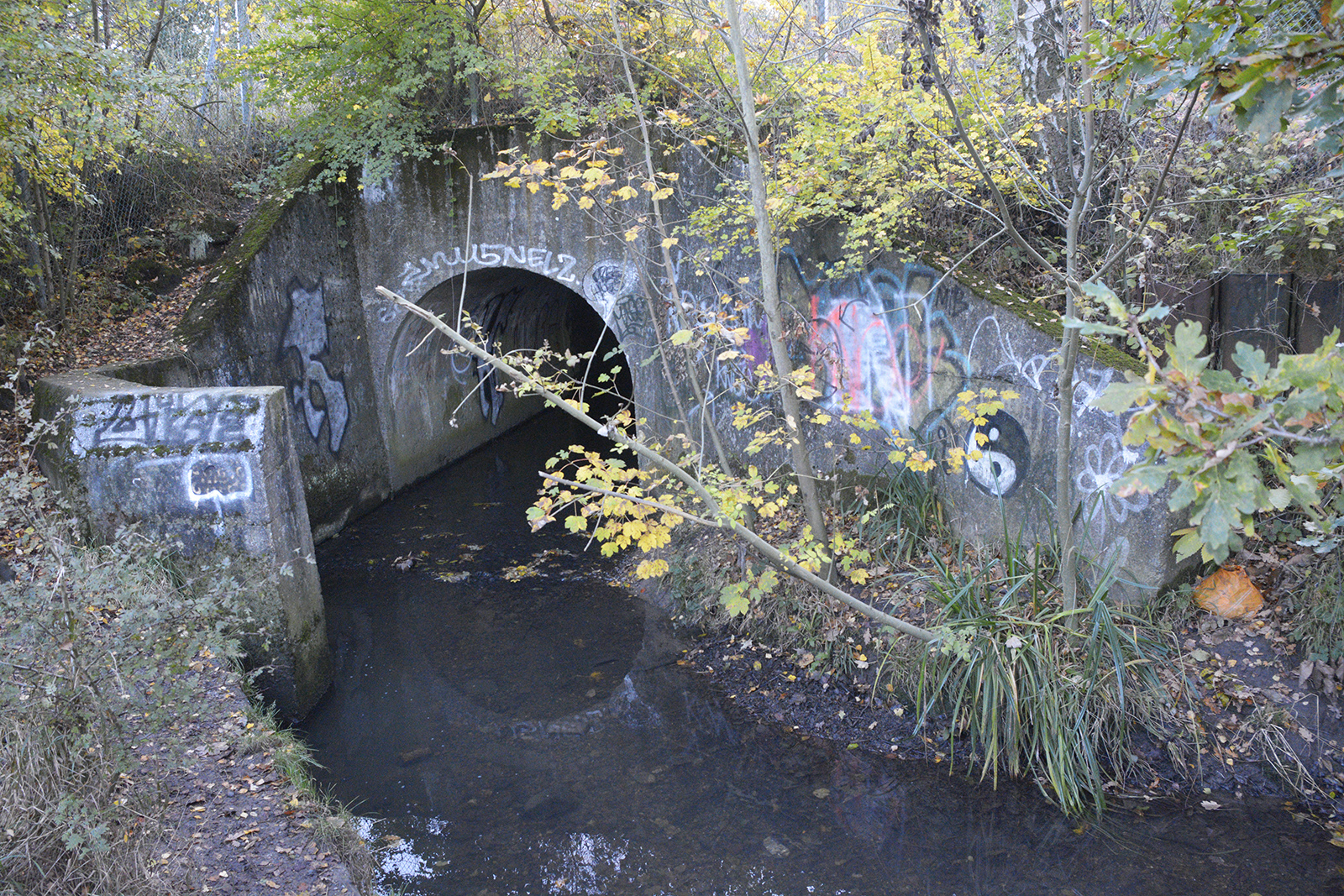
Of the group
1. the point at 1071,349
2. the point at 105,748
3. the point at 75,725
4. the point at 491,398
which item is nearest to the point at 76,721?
the point at 75,725

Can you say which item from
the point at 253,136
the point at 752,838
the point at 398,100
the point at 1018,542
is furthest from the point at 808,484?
the point at 253,136

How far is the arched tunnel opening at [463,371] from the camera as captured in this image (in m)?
9.85

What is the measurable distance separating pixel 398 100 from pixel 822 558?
6.86 meters

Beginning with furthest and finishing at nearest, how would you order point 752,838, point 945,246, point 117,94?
1. point 117,94
2. point 945,246
3. point 752,838

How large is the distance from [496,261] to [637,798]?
5.97 m

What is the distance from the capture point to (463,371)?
37.3ft

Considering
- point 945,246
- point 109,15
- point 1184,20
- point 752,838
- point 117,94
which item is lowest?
point 752,838

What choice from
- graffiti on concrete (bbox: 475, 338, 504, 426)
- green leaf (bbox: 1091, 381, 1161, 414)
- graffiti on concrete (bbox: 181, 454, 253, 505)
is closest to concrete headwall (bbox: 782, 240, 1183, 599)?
green leaf (bbox: 1091, 381, 1161, 414)

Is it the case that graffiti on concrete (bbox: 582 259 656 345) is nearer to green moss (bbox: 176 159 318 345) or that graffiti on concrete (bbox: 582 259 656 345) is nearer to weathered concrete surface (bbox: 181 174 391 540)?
weathered concrete surface (bbox: 181 174 391 540)

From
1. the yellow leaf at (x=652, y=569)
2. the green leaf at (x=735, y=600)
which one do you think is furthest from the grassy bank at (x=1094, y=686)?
the yellow leaf at (x=652, y=569)

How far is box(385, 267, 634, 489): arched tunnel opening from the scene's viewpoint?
9.85 meters

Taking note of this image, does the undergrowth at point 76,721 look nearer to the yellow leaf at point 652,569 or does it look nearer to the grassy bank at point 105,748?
the grassy bank at point 105,748

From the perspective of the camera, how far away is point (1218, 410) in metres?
1.82

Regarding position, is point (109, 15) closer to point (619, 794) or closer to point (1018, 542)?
point (619, 794)
